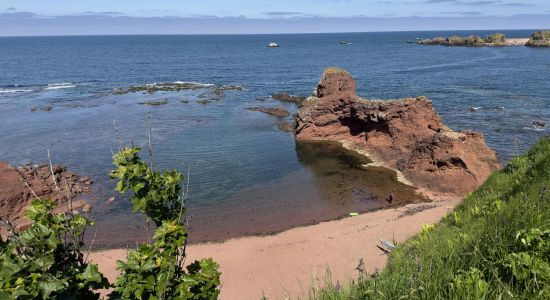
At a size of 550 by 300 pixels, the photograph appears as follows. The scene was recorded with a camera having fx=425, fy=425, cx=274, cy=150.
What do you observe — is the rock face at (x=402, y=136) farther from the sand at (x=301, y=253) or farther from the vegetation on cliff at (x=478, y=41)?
the vegetation on cliff at (x=478, y=41)

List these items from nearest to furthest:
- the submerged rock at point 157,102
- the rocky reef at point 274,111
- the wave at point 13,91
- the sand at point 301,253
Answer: the sand at point 301,253
the rocky reef at point 274,111
the submerged rock at point 157,102
the wave at point 13,91

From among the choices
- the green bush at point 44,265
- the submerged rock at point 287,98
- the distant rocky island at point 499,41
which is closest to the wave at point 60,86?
the submerged rock at point 287,98

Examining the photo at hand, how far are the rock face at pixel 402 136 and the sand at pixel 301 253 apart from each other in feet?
15.1

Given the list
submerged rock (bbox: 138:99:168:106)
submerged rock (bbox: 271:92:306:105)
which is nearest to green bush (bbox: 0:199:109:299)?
submerged rock (bbox: 271:92:306:105)

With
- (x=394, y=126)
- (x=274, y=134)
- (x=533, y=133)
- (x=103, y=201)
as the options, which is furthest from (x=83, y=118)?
(x=533, y=133)

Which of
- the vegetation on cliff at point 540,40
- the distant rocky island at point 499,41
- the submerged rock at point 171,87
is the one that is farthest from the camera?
the distant rocky island at point 499,41

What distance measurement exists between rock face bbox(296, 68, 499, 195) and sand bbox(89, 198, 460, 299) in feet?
15.1

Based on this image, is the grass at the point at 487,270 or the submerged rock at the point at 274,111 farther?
the submerged rock at the point at 274,111

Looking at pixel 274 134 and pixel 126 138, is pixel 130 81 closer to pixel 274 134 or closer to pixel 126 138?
pixel 126 138

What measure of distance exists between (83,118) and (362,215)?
37.8m

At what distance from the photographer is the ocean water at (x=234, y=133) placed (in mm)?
25266

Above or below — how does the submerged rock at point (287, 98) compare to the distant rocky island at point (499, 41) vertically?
below

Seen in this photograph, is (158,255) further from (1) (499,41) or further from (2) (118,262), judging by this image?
(1) (499,41)

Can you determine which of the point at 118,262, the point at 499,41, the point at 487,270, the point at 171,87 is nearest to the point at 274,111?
the point at 171,87
